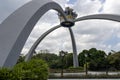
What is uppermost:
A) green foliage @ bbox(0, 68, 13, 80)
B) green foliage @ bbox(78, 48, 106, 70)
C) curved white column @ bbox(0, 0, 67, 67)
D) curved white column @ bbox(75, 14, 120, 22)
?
curved white column @ bbox(75, 14, 120, 22)

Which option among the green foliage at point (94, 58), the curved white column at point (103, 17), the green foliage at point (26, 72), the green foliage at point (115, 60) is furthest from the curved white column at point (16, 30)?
the green foliage at point (94, 58)

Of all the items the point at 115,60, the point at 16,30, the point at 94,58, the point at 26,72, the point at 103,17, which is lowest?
the point at 26,72

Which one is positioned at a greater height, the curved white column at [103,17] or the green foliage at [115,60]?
the curved white column at [103,17]

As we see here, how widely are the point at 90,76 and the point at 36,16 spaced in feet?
53.9

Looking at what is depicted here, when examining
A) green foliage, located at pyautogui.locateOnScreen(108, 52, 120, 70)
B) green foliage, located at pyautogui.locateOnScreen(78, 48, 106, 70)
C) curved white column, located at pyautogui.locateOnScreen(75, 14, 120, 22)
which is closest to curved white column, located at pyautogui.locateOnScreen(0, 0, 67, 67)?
curved white column, located at pyautogui.locateOnScreen(75, 14, 120, 22)

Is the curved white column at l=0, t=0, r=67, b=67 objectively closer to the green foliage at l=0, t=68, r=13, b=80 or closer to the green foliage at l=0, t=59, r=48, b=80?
the green foliage at l=0, t=59, r=48, b=80

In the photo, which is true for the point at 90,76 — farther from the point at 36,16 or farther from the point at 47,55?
the point at 47,55

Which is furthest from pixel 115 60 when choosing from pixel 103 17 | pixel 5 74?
pixel 5 74

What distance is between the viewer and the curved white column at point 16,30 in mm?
12682

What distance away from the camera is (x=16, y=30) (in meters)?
13.7

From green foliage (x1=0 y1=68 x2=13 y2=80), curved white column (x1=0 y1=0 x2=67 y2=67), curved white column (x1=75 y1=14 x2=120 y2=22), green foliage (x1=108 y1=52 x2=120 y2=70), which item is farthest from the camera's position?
green foliage (x1=108 y1=52 x2=120 y2=70)

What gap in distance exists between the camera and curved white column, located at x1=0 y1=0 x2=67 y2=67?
1268 cm

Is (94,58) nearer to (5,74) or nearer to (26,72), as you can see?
(26,72)

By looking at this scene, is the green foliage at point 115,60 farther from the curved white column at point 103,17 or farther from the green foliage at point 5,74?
the green foliage at point 5,74
